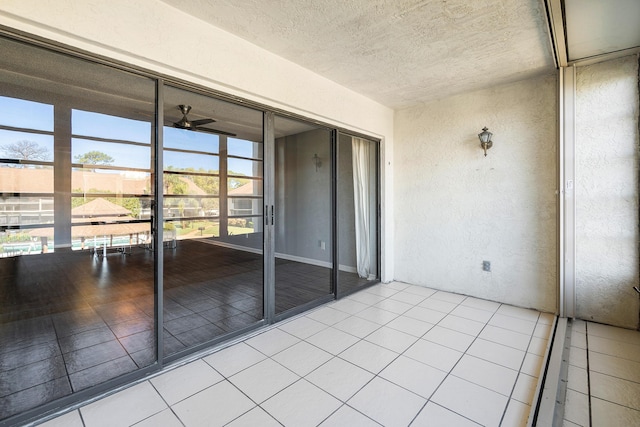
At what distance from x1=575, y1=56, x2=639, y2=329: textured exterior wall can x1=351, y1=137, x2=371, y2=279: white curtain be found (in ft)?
8.13

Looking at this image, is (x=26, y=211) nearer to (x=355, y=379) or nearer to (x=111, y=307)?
(x=111, y=307)

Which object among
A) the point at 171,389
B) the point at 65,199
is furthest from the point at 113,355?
the point at 65,199

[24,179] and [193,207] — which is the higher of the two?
[24,179]

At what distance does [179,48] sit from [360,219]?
3.20 metres

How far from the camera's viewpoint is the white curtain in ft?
14.5

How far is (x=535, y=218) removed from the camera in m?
3.30

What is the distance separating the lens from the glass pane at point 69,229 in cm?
210

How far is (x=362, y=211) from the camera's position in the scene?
4.46m

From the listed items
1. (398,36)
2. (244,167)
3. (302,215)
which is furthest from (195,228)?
(398,36)

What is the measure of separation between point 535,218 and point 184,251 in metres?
4.18

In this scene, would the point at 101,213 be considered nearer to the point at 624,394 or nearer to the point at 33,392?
the point at 33,392

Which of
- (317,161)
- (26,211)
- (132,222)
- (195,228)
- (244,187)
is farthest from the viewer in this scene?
(317,161)

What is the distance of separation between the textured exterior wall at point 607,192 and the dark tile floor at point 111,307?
2660mm

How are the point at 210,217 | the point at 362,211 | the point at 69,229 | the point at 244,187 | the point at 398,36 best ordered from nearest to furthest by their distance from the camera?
1. the point at 398,36
2. the point at 69,229
3. the point at 244,187
4. the point at 210,217
5. the point at 362,211
